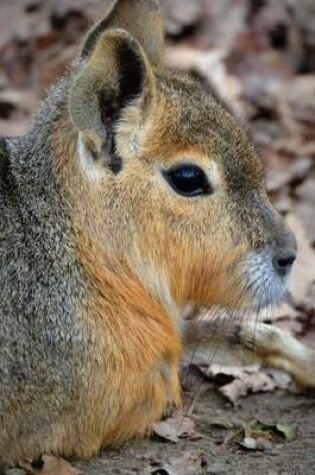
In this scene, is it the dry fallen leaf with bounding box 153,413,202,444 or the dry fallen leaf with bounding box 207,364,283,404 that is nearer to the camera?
the dry fallen leaf with bounding box 153,413,202,444

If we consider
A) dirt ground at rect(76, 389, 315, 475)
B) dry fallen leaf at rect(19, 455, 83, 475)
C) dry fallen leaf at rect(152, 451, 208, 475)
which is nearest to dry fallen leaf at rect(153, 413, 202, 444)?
dirt ground at rect(76, 389, 315, 475)

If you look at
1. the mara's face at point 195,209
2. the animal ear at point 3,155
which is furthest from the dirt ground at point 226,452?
the animal ear at point 3,155

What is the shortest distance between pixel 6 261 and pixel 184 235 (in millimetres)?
700

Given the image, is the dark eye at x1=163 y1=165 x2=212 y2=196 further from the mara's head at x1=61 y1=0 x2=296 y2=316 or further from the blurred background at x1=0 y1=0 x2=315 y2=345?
the blurred background at x1=0 y1=0 x2=315 y2=345

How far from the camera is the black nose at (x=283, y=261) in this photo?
5098 mm

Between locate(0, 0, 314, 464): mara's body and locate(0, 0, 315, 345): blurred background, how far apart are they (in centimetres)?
360

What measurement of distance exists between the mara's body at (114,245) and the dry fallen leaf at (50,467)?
41mm

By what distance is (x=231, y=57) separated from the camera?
10797 mm

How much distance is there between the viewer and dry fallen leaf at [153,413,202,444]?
17.7 ft

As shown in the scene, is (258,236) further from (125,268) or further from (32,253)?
(32,253)

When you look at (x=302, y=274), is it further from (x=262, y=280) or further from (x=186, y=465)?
(x=186, y=465)

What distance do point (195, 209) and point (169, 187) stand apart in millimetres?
137

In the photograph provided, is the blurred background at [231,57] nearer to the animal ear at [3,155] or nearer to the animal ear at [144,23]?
the animal ear at [144,23]

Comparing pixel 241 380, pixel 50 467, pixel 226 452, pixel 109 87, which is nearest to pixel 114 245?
pixel 109 87
